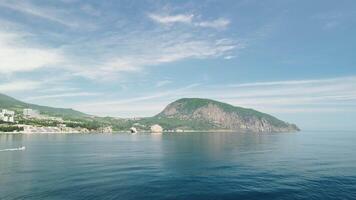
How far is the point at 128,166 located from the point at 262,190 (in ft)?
204

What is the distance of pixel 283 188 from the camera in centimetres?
8962

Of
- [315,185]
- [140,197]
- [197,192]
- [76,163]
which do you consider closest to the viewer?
[140,197]

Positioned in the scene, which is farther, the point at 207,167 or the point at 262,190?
the point at 207,167

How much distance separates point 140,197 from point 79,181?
25800 millimetres

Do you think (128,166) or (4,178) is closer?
(4,178)

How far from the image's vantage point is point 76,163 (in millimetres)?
137625

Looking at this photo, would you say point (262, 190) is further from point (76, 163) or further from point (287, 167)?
point (76, 163)

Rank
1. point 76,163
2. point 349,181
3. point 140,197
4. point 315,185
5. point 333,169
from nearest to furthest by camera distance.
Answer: point 140,197, point 315,185, point 349,181, point 333,169, point 76,163

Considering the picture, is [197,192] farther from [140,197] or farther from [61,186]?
[61,186]

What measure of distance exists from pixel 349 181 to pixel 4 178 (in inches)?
4301

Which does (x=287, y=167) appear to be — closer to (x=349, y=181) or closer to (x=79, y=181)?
(x=349, y=181)

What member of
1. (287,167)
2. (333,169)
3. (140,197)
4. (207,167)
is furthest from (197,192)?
(333,169)

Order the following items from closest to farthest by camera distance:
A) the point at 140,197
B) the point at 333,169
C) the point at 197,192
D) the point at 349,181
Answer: the point at 140,197, the point at 197,192, the point at 349,181, the point at 333,169

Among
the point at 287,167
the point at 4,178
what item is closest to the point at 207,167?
the point at 287,167
